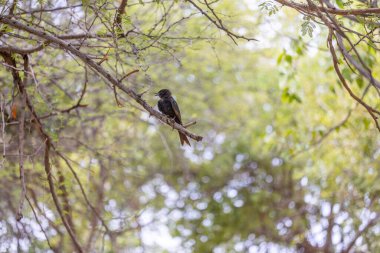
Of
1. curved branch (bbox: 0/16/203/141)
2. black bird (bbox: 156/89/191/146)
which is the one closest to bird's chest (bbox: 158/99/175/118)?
black bird (bbox: 156/89/191/146)

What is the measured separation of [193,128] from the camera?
8.77m

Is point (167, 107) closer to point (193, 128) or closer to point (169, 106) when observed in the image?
point (169, 106)

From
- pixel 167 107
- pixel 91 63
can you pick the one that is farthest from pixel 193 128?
pixel 91 63

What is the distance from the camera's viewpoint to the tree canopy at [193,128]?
4.53 meters

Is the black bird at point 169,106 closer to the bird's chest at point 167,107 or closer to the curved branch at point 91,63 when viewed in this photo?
the bird's chest at point 167,107

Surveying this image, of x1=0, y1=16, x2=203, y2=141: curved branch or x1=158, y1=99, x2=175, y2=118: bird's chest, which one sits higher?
x1=158, y1=99, x2=175, y2=118: bird's chest

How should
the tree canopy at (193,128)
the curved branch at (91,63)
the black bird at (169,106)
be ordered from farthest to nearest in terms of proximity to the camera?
the black bird at (169,106) < the tree canopy at (193,128) < the curved branch at (91,63)

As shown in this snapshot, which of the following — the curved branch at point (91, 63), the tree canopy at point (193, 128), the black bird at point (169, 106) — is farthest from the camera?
the black bird at point (169, 106)

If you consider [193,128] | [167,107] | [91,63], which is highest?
[193,128]

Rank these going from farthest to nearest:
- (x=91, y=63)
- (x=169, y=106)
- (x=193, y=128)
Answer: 1. (x=193, y=128)
2. (x=169, y=106)
3. (x=91, y=63)

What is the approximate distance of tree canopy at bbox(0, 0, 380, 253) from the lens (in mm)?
4527

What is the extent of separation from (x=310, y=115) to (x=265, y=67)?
284cm

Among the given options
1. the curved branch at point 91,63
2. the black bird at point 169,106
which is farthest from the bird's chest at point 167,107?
the curved branch at point 91,63

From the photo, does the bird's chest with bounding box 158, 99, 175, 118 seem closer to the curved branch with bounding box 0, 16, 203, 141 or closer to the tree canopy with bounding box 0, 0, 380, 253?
the tree canopy with bounding box 0, 0, 380, 253
